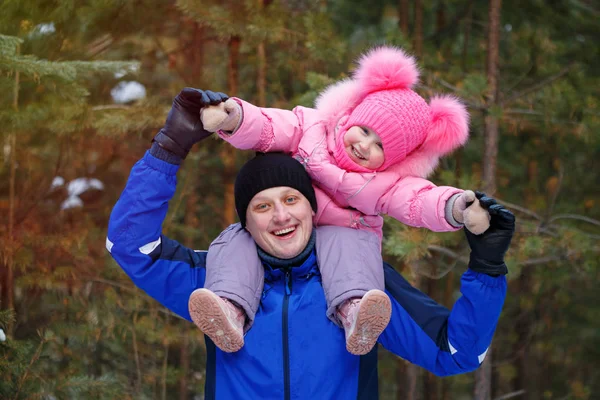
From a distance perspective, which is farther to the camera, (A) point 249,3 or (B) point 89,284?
(B) point 89,284

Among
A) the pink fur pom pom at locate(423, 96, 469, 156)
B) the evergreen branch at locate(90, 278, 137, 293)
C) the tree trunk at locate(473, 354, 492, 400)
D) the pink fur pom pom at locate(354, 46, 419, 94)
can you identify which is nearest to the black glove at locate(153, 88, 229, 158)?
the pink fur pom pom at locate(354, 46, 419, 94)

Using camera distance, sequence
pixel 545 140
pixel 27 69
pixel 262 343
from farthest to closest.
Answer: pixel 545 140, pixel 27 69, pixel 262 343

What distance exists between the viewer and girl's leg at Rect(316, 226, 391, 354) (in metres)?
2.45

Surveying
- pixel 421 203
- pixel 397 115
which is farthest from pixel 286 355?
pixel 397 115

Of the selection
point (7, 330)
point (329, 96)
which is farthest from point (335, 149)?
point (7, 330)

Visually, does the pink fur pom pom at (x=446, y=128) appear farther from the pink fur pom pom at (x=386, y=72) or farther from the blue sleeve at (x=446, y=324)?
the blue sleeve at (x=446, y=324)

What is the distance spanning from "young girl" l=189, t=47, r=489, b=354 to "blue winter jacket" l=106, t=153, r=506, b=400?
0.09 metres

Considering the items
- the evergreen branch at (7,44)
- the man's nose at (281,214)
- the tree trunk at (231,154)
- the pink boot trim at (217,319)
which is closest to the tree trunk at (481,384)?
the tree trunk at (231,154)

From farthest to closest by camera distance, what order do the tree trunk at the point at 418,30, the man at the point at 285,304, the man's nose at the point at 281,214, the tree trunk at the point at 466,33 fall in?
the tree trunk at the point at 466,33, the tree trunk at the point at 418,30, the man's nose at the point at 281,214, the man at the point at 285,304

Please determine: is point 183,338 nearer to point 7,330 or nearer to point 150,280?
point 7,330

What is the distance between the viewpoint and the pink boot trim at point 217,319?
248cm

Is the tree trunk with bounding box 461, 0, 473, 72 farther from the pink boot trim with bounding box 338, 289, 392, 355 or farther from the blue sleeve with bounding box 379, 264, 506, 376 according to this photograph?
the pink boot trim with bounding box 338, 289, 392, 355

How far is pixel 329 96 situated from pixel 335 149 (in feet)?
0.99

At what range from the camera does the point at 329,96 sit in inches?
121
